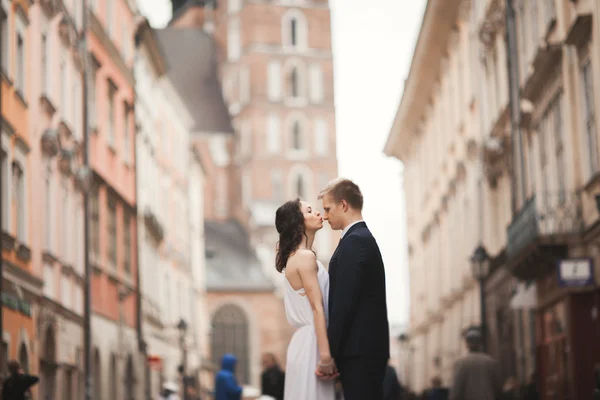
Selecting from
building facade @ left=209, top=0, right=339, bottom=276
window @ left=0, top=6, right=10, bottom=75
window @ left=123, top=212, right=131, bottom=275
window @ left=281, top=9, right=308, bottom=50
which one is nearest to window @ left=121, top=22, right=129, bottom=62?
window @ left=123, top=212, right=131, bottom=275

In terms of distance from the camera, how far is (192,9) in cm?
10144

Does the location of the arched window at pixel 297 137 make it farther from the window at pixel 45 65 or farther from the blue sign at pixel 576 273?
the blue sign at pixel 576 273

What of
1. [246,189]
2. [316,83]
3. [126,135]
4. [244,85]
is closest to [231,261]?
[246,189]

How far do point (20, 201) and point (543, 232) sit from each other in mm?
8685

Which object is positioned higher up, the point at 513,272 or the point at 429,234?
the point at 429,234

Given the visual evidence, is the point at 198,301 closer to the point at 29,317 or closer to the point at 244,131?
→ the point at 244,131

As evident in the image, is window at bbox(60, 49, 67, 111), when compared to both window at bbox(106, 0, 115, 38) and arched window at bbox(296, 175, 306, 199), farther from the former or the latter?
arched window at bbox(296, 175, 306, 199)

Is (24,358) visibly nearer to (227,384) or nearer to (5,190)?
(5,190)

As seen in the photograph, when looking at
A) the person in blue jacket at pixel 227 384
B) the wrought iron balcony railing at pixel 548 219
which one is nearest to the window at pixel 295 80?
the wrought iron balcony railing at pixel 548 219

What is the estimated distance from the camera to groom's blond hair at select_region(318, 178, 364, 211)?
8.12 meters

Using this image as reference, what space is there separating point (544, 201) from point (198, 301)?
43.0 meters

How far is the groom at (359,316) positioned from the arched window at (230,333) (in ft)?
252

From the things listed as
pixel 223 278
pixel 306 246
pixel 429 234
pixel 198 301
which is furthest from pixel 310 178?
pixel 306 246

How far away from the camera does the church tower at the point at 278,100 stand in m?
93.1
